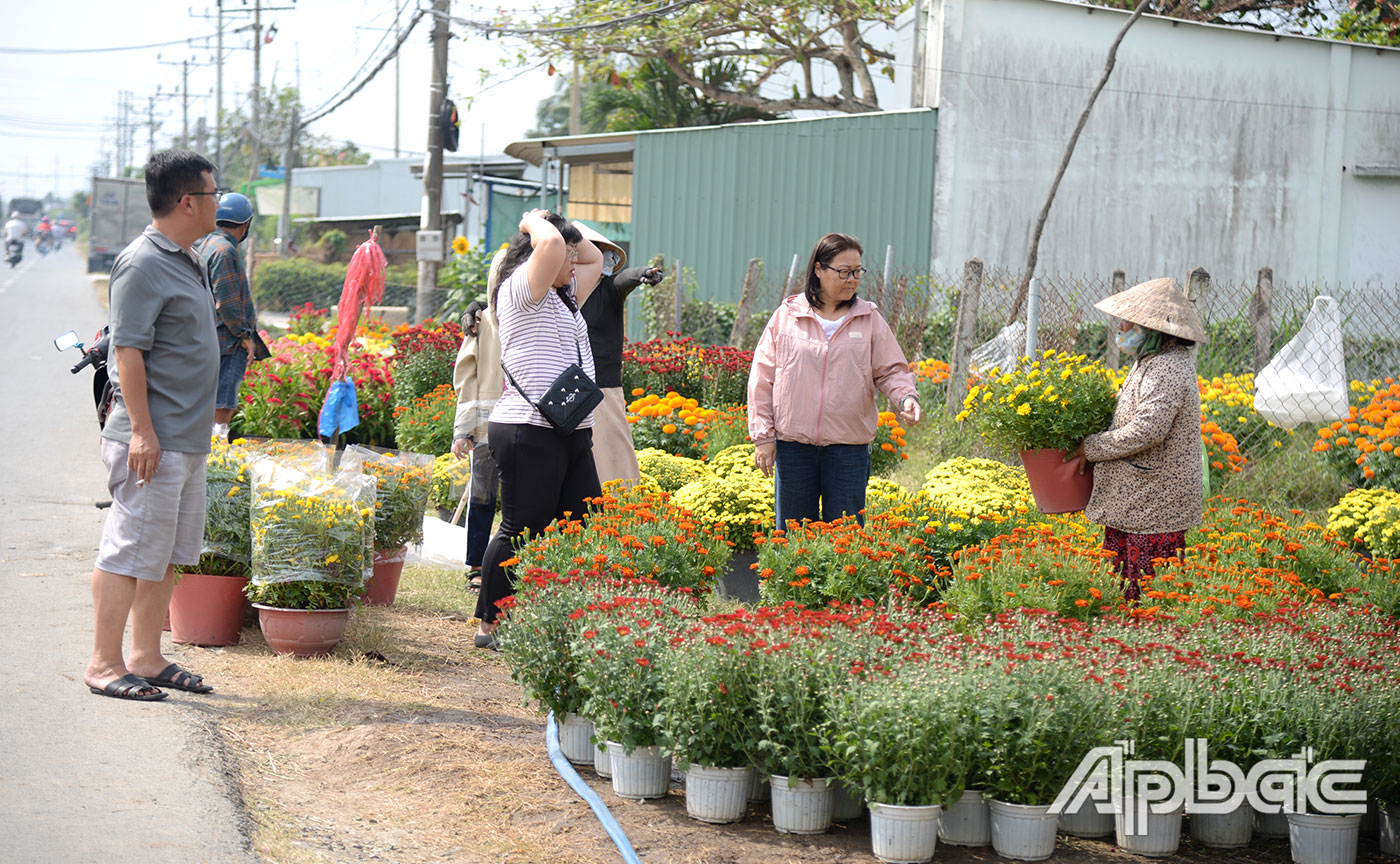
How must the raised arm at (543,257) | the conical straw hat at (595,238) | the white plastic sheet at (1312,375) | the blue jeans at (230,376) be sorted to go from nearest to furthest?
the raised arm at (543,257)
the conical straw hat at (595,238)
the blue jeans at (230,376)
the white plastic sheet at (1312,375)

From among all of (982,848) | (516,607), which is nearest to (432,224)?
(516,607)

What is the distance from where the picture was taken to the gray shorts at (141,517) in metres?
4.73

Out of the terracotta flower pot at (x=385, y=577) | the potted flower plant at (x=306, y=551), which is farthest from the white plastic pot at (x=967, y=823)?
the terracotta flower pot at (x=385, y=577)

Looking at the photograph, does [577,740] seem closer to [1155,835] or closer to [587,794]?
[587,794]

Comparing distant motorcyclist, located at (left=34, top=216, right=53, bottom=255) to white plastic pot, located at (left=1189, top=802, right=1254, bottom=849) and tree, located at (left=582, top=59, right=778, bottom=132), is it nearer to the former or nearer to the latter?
tree, located at (left=582, top=59, right=778, bottom=132)

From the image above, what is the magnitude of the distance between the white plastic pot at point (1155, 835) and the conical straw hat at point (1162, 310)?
214 cm

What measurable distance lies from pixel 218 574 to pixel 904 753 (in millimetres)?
3436

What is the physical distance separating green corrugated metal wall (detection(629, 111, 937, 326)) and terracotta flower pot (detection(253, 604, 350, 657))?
11822 millimetres

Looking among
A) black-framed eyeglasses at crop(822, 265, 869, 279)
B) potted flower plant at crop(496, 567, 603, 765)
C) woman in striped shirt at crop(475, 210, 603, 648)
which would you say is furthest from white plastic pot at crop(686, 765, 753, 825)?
black-framed eyeglasses at crop(822, 265, 869, 279)

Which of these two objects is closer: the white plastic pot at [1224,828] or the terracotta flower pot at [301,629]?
the white plastic pot at [1224,828]

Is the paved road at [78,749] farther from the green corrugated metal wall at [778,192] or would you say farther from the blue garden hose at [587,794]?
the green corrugated metal wall at [778,192]

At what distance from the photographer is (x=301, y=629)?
549cm

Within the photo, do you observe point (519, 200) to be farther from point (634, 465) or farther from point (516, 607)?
point (516, 607)

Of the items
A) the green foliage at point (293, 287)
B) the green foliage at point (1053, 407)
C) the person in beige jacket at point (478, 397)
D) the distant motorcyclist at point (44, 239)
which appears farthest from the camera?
the distant motorcyclist at point (44, 239)
